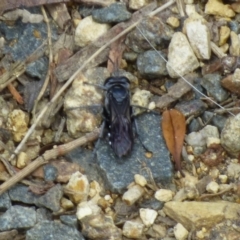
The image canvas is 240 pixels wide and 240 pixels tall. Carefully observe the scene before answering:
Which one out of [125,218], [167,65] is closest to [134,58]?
[167,65]

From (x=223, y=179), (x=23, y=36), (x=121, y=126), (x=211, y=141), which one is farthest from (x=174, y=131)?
(x=23, y=36)

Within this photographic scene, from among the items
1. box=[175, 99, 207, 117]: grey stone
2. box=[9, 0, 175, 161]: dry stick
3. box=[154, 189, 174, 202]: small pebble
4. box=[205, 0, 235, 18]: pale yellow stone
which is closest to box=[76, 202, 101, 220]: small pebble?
box=[154, 189, 174, 202]: small pebble

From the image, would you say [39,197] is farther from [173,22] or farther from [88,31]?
[173,22]

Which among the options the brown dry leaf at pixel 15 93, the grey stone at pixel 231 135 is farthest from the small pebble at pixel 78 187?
the grey stone at pixel 231 135

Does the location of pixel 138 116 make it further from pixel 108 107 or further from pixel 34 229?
pixel 34 229

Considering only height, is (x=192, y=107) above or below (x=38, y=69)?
below

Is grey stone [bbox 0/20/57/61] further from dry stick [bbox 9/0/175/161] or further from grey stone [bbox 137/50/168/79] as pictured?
grey stone [bbox 137/50/168/79]
